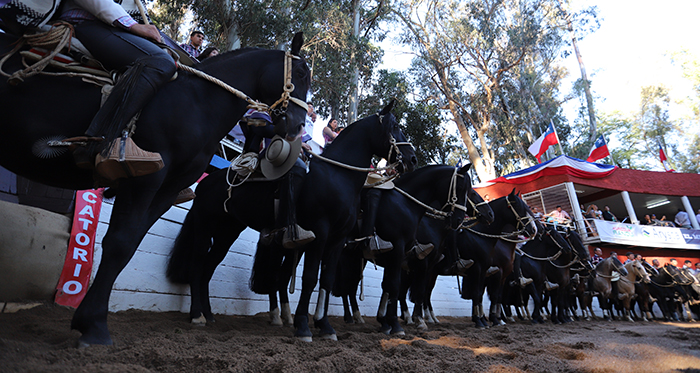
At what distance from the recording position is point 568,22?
2766cm

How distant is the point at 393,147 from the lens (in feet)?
14.8

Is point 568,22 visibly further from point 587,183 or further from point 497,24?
point 587,183

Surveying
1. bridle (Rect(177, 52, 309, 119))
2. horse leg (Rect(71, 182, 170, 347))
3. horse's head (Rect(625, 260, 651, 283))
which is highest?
bridle (Rect(177, 52, 309, 119))

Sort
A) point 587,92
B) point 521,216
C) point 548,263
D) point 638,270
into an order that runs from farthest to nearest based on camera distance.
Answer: point 587,92
point 638,270
point 548,263
point 521,216

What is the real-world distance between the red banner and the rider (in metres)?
2.11

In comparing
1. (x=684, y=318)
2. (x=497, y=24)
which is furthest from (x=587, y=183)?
(x=497, y=24)

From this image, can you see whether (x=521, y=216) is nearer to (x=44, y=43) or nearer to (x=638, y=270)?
(x=44, y=43)

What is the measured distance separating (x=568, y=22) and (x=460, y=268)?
2801cm

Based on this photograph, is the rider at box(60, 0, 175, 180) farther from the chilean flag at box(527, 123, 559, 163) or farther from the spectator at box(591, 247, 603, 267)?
the chilean flag at box(527, 123, 559, 163)

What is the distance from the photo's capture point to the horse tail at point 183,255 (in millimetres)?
4703

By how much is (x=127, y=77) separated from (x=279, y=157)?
1623 millimetres

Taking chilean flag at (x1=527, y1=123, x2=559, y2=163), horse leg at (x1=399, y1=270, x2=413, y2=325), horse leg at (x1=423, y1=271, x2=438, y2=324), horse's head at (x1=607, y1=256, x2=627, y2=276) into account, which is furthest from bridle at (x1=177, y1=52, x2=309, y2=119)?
chilean flag at (x1=527, y1=123, x2=559, y2=163)

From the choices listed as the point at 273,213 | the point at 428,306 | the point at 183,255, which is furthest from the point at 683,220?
the point at 183,255

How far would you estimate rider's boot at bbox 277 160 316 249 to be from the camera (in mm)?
3521
